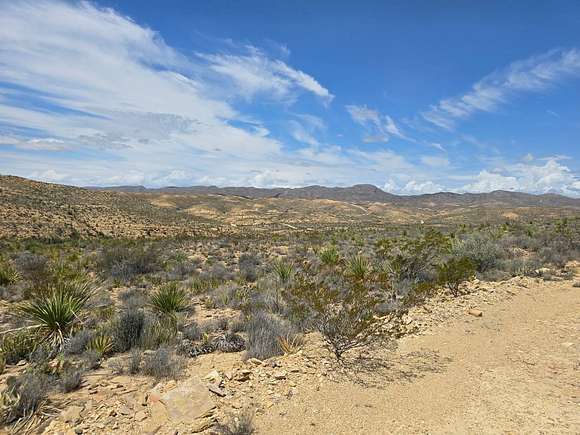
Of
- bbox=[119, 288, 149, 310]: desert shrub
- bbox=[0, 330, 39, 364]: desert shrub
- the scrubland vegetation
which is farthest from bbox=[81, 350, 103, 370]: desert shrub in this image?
bbox=[119, 288, 149, 310]: desert shrub

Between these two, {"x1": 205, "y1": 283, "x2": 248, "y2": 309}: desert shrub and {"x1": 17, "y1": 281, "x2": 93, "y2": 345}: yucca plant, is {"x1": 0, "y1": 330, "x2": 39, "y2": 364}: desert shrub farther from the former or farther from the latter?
{"x1": 205, "y1": 283, "x2": 248, "y2": 309}: desert shrub

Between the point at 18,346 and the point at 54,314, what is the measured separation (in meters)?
0.84

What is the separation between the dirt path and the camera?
4609 mm

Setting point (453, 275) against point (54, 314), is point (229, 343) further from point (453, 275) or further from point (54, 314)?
point (453, 275)

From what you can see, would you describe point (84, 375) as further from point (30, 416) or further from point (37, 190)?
point (37, 190)

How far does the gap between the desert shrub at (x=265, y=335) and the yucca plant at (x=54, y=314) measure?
3770 mm

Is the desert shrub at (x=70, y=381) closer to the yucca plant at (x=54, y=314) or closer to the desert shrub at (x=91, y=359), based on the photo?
the desert shrub at (x=91, y=359)

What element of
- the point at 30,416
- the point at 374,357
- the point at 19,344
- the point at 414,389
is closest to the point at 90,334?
the point at 19,344

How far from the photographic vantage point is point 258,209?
112125 millimetres

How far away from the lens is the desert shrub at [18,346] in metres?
6.75

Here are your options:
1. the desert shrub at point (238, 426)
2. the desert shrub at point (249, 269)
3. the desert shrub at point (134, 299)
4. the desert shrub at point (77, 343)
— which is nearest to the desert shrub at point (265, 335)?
the desert shrub at point (238, 426)

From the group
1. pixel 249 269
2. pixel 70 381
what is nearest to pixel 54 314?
pixel 70 381

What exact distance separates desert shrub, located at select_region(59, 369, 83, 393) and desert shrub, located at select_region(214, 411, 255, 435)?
256 centimetres

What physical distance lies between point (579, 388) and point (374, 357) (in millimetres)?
3030
